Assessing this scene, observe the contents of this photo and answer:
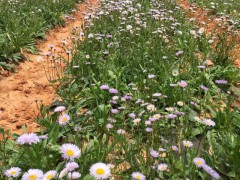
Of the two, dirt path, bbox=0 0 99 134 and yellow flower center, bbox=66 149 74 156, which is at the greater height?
yellow flower center, bbox=66 149 74 156

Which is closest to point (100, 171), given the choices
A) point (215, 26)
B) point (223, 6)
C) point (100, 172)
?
point (100, 172)

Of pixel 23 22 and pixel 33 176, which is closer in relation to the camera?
pixel 33 176

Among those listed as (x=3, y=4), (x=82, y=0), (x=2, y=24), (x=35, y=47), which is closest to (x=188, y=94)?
(x=35, y=47)

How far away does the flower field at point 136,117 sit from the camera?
8.26 feet

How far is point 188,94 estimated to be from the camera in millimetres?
3912

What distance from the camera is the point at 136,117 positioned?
11.7ft

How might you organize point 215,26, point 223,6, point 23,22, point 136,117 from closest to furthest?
point 136,117
point 215,26
point 23,22
point 223,6

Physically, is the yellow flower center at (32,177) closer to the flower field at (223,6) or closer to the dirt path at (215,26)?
the dirt path at (215,26)

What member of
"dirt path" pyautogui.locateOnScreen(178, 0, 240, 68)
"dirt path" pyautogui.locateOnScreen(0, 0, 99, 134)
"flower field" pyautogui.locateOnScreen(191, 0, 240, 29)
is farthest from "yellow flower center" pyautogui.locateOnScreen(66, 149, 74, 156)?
"flower field" pyautogui.locateOnScreen(191, 0, 240, 29)

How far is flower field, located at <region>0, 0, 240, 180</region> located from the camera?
2518mm

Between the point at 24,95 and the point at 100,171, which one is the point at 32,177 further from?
the point at 24,95

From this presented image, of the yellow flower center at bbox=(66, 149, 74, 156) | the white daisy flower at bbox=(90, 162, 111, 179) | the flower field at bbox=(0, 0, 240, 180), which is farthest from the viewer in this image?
the flower field at bbox=(0, 0, 240, 180)

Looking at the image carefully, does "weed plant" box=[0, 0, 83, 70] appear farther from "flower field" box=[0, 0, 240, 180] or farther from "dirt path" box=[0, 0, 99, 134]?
"flower field" box=[0, 0, 240, 180]

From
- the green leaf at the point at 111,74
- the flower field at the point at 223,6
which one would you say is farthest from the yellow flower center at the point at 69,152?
the flower field at the point at 223,6
